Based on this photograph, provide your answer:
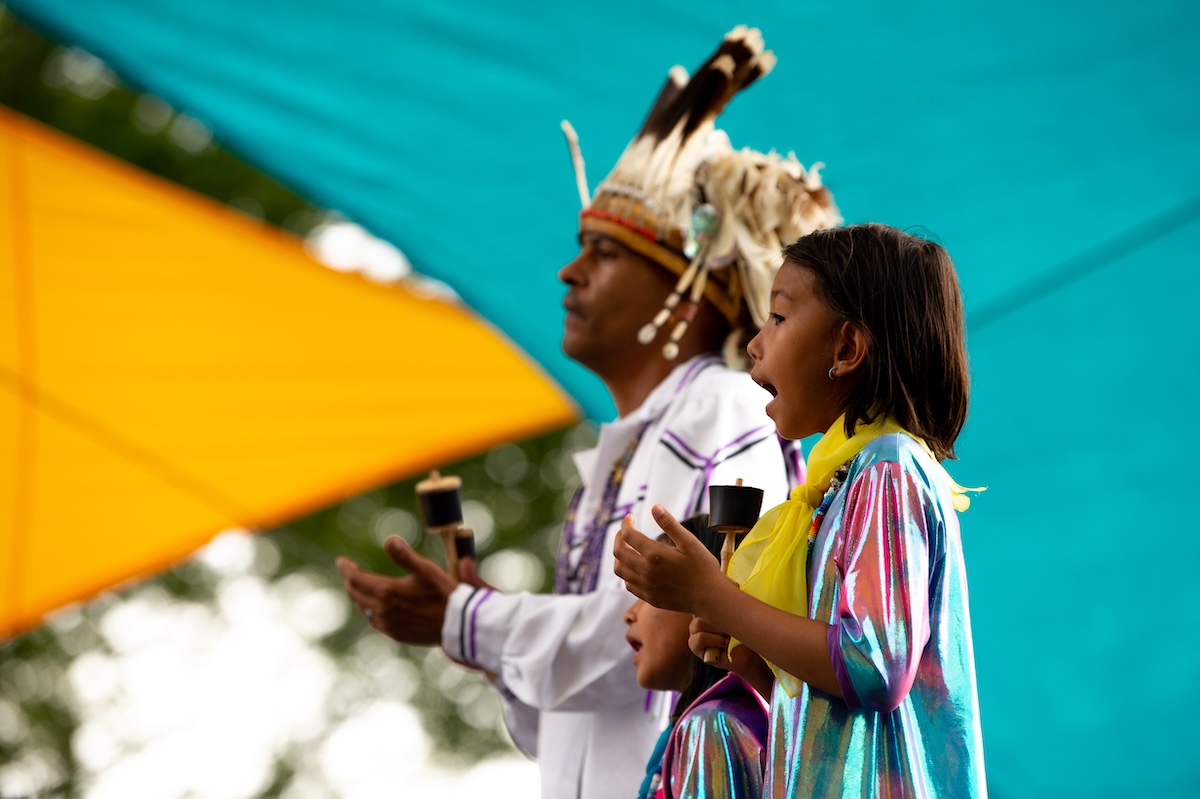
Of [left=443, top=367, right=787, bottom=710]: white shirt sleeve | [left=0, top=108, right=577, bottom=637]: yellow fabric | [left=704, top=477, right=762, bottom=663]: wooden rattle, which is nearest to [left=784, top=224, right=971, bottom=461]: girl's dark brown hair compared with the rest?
[left=704, top=477, right=762, bottom=663]: wooden rattle

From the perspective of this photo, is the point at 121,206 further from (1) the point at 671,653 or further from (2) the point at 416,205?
(1) the point at 671,653

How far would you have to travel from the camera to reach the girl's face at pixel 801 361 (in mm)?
1853

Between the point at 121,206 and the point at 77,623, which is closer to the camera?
the point at 121,206

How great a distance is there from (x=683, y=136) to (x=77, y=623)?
11.0 metres

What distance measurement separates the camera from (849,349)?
6.04 ft

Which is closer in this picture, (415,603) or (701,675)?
(701,675)

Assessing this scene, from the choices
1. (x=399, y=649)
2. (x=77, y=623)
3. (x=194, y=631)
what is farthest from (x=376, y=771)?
(x=77, y=623)

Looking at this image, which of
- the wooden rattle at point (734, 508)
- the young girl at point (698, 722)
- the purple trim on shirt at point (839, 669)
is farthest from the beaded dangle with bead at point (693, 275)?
the purple trim on shirt at point (839, 669)

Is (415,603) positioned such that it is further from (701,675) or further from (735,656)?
(735,656)

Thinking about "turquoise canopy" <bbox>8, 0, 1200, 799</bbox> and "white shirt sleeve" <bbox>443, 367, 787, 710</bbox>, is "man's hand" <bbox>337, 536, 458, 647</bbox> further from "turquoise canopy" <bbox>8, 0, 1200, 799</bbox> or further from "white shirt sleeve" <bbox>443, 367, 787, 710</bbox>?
"turquoise canopy" <bbox>8, 0, 1200, 799</bbox>

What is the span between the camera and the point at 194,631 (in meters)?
12.5

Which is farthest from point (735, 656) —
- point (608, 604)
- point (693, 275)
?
point (693, 275)

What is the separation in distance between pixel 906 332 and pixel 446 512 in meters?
1.23

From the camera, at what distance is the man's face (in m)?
3.01
